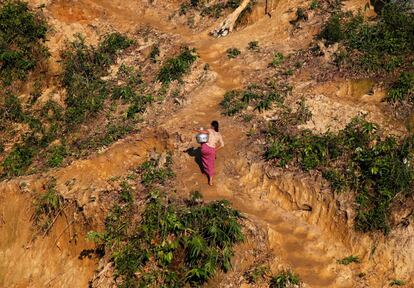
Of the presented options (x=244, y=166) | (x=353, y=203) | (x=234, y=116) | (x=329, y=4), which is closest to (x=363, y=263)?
(x=353, y=203)

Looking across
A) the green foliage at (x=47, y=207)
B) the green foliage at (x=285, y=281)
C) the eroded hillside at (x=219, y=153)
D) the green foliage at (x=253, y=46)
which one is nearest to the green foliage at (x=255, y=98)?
the eroded hillside at (x=219, y=153)

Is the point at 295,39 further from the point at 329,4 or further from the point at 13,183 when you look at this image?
the point at 13,183

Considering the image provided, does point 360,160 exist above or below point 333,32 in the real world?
Result: below

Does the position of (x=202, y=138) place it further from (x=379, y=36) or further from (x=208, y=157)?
(x=379, y=36)

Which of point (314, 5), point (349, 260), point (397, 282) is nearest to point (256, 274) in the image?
point (349, 260)

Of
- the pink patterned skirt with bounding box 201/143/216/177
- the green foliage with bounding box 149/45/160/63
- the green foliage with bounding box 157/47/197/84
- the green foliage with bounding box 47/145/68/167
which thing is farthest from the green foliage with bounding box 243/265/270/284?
the green foliage with bounding box 149/45/160/63

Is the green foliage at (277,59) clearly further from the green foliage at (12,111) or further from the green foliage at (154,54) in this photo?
the green foliage at (12,111)
